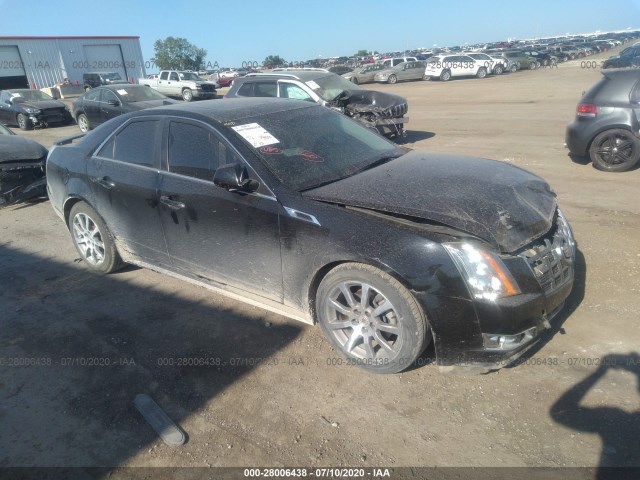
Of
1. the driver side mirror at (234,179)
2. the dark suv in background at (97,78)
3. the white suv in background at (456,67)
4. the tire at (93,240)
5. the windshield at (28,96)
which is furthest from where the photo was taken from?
the dark suv in background at (97,78)

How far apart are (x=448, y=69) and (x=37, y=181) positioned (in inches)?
1222

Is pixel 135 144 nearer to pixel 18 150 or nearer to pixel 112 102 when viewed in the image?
pixel 18 150

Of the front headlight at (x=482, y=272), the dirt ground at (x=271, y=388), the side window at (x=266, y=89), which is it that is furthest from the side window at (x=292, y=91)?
the front headlight at (x=482, y=272)

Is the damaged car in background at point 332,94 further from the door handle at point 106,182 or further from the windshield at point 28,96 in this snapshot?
the windshield at point 28,96

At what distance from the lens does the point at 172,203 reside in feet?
12.7

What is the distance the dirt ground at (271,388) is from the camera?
262 cm

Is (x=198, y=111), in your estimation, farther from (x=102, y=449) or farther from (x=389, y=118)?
(x=389, y=118)

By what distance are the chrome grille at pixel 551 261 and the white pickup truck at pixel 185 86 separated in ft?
92.8

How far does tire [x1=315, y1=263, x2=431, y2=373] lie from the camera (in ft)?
9.57

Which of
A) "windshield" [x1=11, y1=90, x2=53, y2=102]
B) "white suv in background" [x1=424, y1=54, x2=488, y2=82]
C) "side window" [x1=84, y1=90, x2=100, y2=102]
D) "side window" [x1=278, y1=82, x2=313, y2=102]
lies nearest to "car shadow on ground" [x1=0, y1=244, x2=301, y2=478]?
"side window" [x1=278, y1=82, x2=313, y2=102]

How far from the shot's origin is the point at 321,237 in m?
3.14

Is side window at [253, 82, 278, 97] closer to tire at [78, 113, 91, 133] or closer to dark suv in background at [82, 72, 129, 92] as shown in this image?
tire at [78, 113, 91, 133]

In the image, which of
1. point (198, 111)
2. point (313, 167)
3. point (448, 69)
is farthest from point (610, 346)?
point (448, 69)

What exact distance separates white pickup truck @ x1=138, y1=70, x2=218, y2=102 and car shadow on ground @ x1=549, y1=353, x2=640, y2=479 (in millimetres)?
28738
